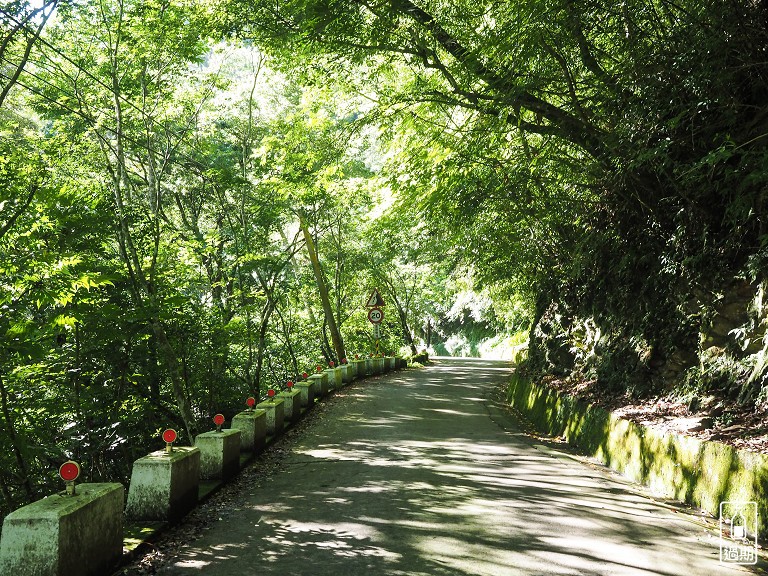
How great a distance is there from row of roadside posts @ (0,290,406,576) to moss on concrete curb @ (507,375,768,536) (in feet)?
16.8

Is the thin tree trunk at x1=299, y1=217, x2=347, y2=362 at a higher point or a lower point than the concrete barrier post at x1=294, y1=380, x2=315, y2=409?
higher

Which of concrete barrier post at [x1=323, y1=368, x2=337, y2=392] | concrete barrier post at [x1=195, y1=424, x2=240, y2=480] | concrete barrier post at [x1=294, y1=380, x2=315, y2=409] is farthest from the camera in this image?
concrete barrier post at [x1=323, y1=368, x2=337, y2=392]

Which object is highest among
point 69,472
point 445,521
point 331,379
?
point 69,472

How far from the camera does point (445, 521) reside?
234 inches

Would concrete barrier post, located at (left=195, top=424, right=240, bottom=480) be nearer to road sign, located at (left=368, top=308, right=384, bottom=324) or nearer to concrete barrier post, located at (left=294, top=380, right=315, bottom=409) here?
concrete barrier post, located at (left=294, top=380, right=315, bottom=409)

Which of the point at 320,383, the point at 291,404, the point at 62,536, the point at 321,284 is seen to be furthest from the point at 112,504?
the point at 321,284

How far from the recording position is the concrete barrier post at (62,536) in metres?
3.89

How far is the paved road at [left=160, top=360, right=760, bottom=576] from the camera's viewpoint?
484 cm

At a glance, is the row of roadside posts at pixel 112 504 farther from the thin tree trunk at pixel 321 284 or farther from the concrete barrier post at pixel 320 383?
the thin tree trunk at pixel 321 284

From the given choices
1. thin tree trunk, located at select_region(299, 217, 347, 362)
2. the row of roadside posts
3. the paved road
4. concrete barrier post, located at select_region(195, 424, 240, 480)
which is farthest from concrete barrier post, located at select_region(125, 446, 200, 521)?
thin tree trunk, located at select_region(299, 217, 347, 362)

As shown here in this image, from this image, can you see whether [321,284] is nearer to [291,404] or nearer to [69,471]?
[291,404]

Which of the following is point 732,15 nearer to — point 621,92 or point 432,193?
point 621,92

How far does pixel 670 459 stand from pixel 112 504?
5.71m

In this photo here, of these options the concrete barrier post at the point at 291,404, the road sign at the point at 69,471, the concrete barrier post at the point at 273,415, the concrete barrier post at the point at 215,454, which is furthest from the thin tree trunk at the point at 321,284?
the road sign at the point at 69,471
